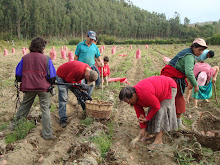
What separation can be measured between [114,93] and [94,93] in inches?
25.3

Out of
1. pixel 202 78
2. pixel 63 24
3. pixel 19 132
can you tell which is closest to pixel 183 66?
pixel 202 78

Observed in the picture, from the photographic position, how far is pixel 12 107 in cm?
541

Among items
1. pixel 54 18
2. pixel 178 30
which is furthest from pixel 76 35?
pixel 178 30

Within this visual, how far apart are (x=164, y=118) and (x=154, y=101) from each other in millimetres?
520


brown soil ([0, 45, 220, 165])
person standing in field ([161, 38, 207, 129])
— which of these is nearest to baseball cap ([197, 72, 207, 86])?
person standing in field ([161, 38, 207, 129])

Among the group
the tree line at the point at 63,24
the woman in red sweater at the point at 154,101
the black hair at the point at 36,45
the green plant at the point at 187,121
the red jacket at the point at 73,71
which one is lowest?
the green plant at the point at 187,121

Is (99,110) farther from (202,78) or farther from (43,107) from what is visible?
(202,78)

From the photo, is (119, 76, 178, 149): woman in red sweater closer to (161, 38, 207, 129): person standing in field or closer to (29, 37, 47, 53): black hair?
(161, 38, 207, 129): person standing in field

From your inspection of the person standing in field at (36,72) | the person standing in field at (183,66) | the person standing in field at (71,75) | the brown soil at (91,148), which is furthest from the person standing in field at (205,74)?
the person standing in field at (36,72)

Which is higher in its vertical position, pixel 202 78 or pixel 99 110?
pixel 202 78

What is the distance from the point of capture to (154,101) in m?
2.87

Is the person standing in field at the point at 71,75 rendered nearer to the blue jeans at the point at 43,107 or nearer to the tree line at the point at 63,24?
the blue jeans at the point at 43,107

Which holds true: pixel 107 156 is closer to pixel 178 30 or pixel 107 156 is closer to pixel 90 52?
pixel 90 52

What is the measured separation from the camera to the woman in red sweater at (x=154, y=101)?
111 inches
